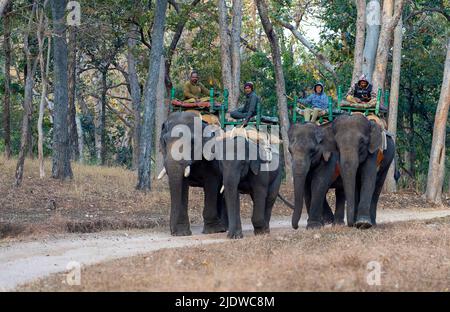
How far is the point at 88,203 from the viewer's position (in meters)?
21.6

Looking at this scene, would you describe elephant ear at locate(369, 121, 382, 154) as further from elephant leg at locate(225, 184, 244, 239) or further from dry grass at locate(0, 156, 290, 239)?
dry grass at locate(0, 156, 290, 239)

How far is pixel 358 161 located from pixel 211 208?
2.89 m

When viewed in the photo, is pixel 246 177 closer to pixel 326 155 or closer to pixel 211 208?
pixel 211 208

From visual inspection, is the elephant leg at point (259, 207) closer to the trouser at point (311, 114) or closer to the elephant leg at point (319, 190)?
the elephant leg at point (319, 190)

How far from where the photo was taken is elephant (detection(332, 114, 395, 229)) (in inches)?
677

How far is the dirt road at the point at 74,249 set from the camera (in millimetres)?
12633

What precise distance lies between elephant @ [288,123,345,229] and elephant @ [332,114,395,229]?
0.27m

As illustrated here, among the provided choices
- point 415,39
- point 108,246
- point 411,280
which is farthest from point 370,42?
point 411,280

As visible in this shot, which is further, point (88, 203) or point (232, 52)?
point (232, 52)

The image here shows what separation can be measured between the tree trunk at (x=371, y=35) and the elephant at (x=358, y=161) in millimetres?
9737

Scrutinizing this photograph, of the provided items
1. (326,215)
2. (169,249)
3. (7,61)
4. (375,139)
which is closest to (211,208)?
(326,215)

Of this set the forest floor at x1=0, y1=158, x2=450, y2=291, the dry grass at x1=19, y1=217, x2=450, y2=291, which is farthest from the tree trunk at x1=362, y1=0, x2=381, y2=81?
the dry grass at x1=19, y1=217, x2=450, y2=291

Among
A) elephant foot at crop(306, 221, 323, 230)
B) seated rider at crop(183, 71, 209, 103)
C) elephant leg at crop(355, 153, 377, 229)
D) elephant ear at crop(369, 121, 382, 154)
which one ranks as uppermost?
seated rider at crop(183, 71, 209, 103)

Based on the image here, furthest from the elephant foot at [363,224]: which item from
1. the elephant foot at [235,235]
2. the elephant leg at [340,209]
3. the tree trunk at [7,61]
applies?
the tree trunk at [7,61]
